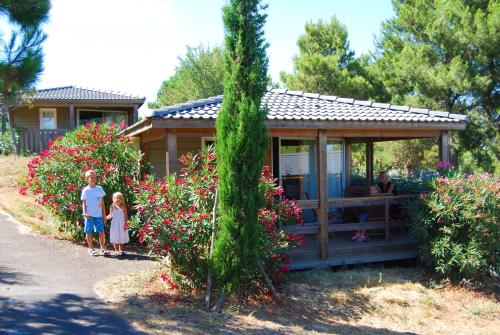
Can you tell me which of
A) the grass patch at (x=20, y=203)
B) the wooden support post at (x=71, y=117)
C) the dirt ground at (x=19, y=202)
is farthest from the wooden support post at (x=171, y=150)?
the wooden support post at (x=71, y=117)

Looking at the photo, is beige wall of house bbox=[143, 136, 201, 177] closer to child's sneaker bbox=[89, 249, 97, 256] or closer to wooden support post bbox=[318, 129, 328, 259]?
child's sneaker bbox=[89, 249, 97, 256]

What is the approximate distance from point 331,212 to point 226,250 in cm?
541

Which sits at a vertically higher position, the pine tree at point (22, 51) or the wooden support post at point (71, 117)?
the wooden support post at point (71, 117)

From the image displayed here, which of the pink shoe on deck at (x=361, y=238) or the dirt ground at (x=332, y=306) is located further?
the pink shoe on deck at (x=361, y=238)

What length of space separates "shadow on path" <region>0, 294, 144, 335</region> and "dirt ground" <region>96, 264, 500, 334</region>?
0.84ft

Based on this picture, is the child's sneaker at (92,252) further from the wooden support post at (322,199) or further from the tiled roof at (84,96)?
the tiled roof at (84,96)

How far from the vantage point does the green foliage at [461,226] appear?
337 inches

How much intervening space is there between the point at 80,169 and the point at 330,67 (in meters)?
17.2

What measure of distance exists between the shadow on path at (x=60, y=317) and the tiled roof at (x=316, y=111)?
3134 mm

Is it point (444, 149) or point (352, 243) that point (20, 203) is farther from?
point (444, 149)

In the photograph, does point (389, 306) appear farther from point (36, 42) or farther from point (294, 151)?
point (36, 42)

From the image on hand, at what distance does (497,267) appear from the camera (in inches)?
349

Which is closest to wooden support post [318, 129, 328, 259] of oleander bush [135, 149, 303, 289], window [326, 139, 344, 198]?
oleander bush [135, 149, 303, 289]

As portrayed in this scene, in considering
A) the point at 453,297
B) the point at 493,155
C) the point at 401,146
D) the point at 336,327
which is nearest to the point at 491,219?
the point at 453,297
